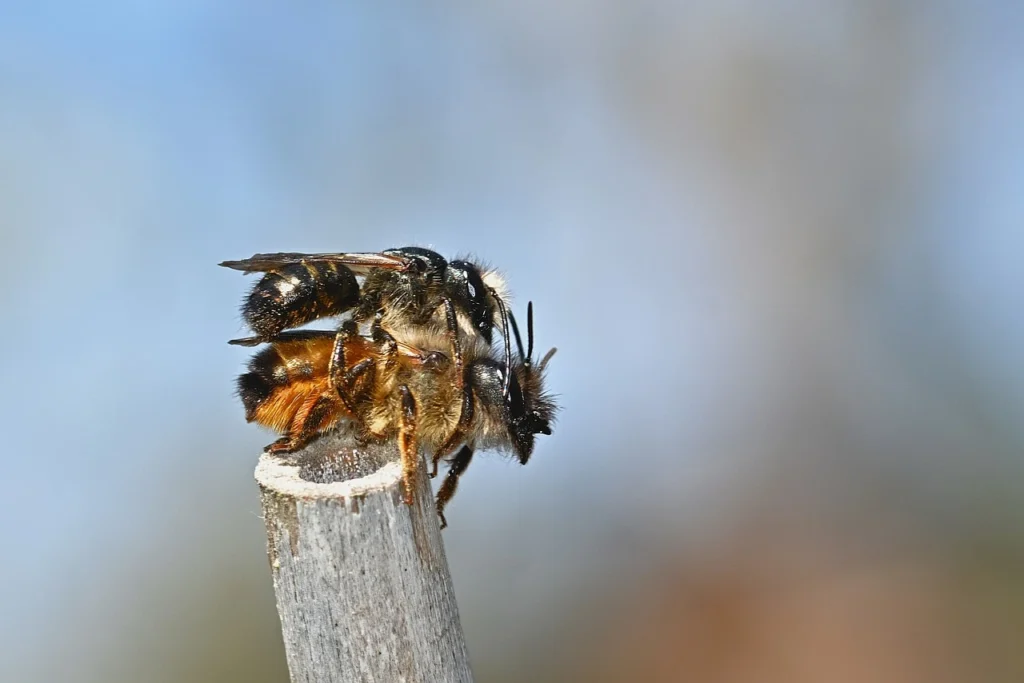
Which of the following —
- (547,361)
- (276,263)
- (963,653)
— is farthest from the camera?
(963,653)

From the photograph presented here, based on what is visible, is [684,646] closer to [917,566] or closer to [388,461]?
[917,566]

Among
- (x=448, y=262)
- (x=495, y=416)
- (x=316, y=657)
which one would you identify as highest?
(x=448, y=262)

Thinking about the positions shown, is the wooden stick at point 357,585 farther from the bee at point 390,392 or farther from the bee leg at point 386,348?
the bee leg at point 386,348

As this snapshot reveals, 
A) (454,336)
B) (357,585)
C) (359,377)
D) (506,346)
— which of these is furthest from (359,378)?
(357,585)

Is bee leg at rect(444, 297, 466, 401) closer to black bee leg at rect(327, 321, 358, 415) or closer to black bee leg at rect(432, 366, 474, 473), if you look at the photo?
black bee leg at rect(432, 366, 474, 473)

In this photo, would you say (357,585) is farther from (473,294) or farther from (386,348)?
(473,294)

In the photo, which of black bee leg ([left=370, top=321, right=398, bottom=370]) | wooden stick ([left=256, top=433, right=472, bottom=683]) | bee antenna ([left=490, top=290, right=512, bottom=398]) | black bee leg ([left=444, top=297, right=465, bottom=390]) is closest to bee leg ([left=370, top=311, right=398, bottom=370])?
black bee leg ([left=370, top=321, right=398, bottom=370])

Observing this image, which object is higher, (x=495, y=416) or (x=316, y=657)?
(x=495, y=416)

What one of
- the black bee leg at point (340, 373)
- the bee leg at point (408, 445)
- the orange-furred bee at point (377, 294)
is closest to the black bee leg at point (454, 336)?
the orange-furred bee at point (377, 294)

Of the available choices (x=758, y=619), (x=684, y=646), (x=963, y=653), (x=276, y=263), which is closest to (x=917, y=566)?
(x=963, y=653)
